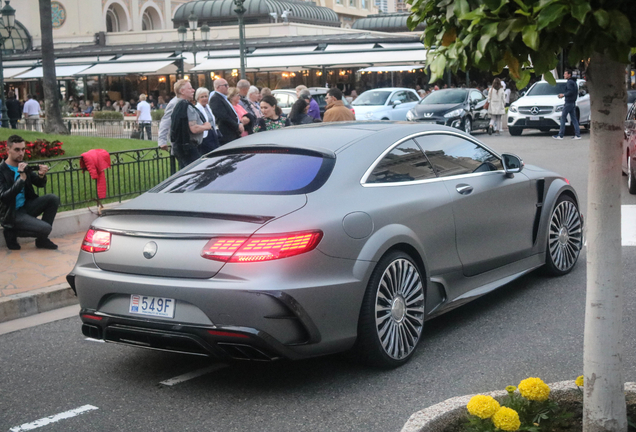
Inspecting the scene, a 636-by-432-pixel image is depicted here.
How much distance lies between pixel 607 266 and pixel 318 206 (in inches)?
72.5

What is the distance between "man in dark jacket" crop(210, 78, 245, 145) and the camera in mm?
11148

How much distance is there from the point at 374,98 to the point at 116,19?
152 feet

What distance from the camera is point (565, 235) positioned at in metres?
7.16

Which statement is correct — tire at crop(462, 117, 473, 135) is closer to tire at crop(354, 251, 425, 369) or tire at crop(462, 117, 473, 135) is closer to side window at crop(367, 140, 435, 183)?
side window at crop(367, 140, 435, 183)

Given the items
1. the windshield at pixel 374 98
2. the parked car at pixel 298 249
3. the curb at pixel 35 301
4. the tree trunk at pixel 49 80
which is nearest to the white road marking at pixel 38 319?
the curb at pixel 35 301

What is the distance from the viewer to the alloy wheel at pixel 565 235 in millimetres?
6984

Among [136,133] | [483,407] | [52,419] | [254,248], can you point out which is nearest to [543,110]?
[136,133]

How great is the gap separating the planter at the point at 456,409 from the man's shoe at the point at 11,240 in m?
6.52

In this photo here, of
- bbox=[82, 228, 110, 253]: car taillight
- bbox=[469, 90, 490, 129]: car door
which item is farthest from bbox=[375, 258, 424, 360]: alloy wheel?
bbox=[469, 90, 490, 129]: car door

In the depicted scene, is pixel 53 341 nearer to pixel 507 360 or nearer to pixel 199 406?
pixel 199 406

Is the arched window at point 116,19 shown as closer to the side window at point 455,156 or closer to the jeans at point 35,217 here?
the jeans at point 35,217

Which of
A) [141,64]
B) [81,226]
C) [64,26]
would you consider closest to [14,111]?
[141,64]

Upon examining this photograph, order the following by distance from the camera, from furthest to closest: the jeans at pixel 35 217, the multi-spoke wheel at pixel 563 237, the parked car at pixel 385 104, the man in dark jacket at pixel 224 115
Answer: the parked car at pixel 385 104
the man in dark jacket at pixel 224 115
the jeans at pixel 35 217
the multi-spoke wheel at pixel 563 237

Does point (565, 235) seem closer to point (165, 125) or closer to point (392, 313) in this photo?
point (392, 313)
